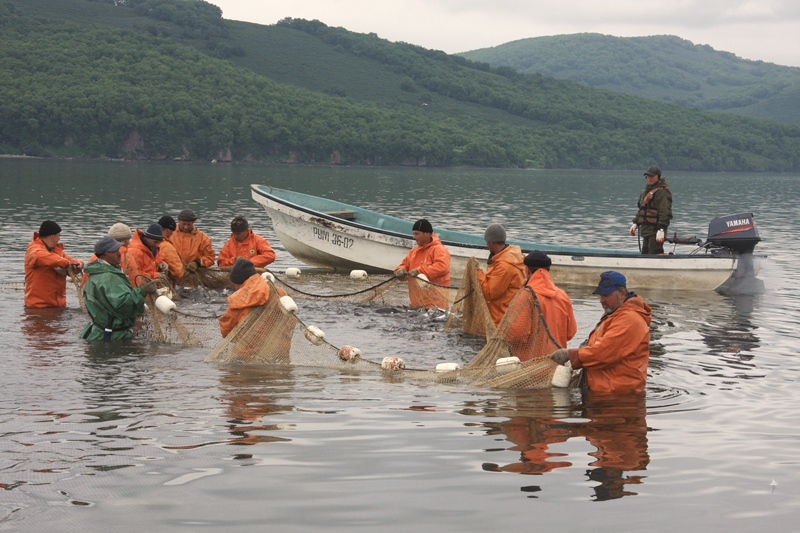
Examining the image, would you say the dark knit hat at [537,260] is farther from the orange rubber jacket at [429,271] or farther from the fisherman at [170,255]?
the fisherman at [170,255]

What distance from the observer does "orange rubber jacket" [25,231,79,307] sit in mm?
12875

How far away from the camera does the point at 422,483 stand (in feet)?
22.5

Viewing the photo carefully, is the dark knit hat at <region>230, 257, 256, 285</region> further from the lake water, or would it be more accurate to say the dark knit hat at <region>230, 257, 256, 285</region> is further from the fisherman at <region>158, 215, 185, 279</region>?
the fisherman at <region>158, 215, 185, 279</region>

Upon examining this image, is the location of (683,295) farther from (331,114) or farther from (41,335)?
(331,114)

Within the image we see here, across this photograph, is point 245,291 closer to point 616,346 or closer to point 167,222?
point 616,346

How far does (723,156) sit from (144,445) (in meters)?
167

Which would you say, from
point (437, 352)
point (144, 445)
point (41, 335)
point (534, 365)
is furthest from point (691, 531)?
point (41, 335)

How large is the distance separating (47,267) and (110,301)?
267cm

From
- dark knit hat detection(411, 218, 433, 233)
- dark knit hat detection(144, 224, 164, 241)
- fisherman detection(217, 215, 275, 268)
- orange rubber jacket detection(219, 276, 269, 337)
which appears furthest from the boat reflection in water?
fisherman detection(217, 215, 275, 268)

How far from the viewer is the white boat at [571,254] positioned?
18.5m

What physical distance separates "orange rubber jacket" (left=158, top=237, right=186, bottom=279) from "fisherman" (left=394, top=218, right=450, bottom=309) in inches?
142

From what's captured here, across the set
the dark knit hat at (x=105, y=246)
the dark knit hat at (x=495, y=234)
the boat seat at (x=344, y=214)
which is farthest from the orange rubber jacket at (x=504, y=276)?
the boat seat at (x=344, y=214)

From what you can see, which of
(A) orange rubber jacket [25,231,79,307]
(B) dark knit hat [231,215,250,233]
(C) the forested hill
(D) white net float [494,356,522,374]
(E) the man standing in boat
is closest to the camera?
(D) white net float [494,356,522,374]

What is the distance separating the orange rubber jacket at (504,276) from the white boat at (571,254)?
6.59 m
